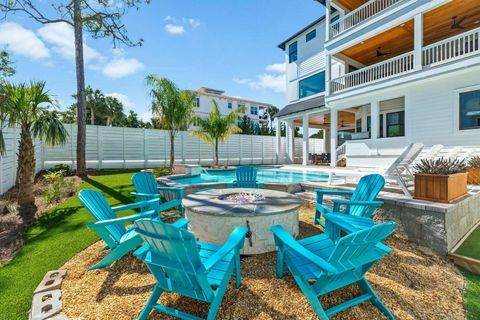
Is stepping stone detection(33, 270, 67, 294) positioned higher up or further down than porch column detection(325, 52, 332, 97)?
further down

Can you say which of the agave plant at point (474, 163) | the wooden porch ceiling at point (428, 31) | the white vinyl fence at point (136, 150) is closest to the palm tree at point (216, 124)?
the white vinyl fence at point (136, 150)

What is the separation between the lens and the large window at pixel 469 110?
829cm

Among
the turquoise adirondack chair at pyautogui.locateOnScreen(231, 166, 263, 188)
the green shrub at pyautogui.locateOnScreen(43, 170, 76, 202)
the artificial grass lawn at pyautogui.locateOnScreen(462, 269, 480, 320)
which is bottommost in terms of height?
the artificial grass lawn at pyautogui.locateOnScreen(462, 269, 480, 320)

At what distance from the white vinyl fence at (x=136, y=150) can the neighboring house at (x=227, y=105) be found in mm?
9301

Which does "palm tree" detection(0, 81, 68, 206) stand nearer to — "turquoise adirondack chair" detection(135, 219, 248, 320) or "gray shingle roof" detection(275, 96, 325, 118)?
"turquoise adirondack chair" detection(135, 219, 248, 320)

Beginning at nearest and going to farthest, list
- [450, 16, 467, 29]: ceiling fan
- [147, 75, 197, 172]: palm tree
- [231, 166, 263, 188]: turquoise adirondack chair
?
[231, 166, 263, 188]: turquoise adirondack chair, [450, 16, 467, 29]: ceiling fan, [147, 75, 197, 172]: palm tree

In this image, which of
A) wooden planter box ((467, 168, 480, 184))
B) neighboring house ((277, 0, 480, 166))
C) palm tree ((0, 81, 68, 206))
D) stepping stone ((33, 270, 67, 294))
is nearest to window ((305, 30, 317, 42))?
neighboring house ((277, 0, 480, 166))

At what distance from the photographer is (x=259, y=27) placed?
13484 millimetres

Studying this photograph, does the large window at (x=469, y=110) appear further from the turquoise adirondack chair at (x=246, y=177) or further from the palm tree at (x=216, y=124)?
the palm tree at (x=216, y=124)

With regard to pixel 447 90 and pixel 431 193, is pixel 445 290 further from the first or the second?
pixel 447 90

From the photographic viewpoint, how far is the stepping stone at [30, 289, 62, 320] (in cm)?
215

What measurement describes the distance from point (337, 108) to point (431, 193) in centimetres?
995

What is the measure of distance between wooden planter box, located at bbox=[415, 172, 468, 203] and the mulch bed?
1.08m

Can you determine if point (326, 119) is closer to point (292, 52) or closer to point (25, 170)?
point (292, 52)
